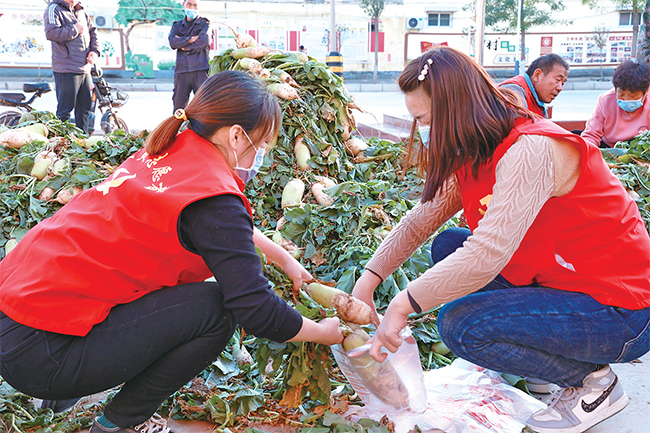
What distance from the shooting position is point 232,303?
142cm

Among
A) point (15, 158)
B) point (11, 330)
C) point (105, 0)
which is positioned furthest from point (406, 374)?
point (105, 0)

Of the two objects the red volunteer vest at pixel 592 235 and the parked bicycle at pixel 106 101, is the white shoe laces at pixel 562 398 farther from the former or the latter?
the parked bicycle at pixel 106 101

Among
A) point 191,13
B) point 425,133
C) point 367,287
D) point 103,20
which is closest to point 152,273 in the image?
point 367,287

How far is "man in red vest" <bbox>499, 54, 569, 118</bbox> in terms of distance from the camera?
4102 millimetres

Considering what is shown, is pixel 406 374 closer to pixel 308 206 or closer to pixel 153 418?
pixel 153 418

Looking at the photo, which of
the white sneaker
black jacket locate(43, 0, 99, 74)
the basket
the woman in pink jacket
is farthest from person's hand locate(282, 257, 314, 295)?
the basket

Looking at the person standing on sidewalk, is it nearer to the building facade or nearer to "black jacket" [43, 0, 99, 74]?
"black jacket" [43, 0, 99, 74]

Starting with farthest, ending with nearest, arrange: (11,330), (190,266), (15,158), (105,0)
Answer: (105,0) → (15,158) → (190,266) → (11,330)

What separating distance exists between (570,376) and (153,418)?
130cm

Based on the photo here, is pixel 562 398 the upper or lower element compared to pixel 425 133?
lower

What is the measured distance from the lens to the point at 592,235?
1616 mm

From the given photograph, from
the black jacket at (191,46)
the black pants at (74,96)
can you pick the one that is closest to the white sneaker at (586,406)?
the black pants at (74,96)

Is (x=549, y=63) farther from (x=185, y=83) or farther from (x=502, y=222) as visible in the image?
(x=185, y=83)

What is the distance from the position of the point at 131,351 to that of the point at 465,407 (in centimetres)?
108
